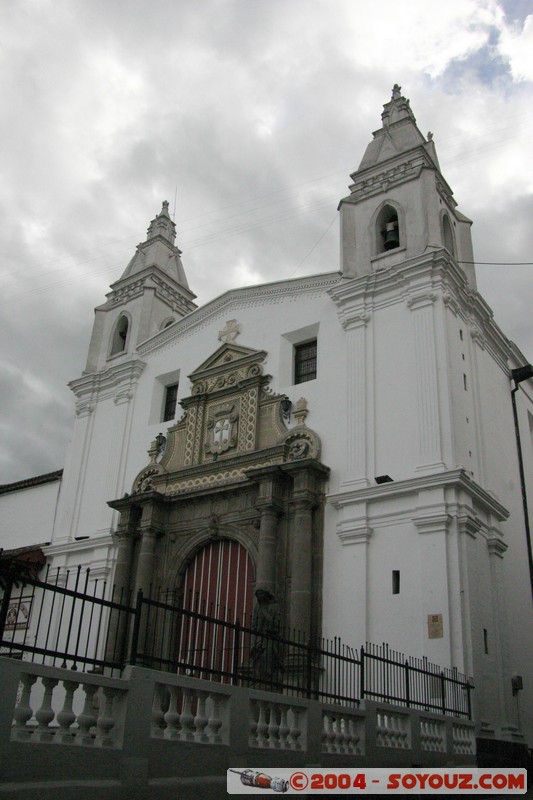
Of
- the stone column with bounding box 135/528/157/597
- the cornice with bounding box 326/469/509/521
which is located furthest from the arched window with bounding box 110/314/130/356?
the cornice with bounding box 326/469/509/521

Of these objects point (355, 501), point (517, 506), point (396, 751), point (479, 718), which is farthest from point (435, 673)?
point (517, 506)

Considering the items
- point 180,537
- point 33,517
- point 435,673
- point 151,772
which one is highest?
point 33,517

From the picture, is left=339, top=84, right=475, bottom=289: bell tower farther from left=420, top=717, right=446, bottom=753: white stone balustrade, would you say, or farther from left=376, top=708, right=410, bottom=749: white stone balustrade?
left=376, top=708, right=410, bottom=749: white stone balustrade

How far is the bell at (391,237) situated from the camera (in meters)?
19.5

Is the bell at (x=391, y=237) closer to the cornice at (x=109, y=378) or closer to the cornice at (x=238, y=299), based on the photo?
the cornice at (x=238, y=299)

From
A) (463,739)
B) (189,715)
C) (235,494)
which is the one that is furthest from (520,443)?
(189,715)

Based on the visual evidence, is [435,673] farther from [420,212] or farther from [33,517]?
[33,517]

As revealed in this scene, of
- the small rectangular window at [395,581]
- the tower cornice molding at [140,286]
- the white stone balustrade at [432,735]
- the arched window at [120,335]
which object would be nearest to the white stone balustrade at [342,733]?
the white stone balustrade at [432,735]

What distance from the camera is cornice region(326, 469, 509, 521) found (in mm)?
14930

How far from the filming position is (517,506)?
18.7 metres

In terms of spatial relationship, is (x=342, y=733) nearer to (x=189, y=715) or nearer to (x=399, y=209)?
(x=189, y=715)

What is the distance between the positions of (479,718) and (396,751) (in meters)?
3.30

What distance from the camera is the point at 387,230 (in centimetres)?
1972

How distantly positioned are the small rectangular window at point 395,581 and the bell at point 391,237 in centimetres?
869
